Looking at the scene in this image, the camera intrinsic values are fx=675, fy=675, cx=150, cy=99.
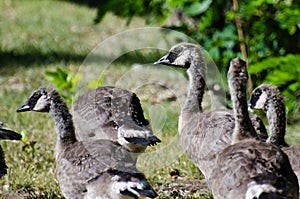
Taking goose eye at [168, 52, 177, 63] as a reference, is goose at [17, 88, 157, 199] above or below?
below

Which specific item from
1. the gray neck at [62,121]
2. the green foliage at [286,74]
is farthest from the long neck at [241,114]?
the green foliage at [286,74]

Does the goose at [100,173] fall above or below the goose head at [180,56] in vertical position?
below

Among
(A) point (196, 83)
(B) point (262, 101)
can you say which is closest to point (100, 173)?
(B) point (262, 101)

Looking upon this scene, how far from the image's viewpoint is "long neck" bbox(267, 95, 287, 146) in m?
6.16

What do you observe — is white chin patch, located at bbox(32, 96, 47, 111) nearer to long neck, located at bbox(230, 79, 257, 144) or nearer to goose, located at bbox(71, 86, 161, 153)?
goose, located at bbox(71, 86, 161, 153)

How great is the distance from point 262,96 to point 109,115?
1431mm

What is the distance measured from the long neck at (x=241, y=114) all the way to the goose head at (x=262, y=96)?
1.08 metres

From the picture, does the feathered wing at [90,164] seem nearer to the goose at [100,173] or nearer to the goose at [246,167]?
the goose at [100,173]

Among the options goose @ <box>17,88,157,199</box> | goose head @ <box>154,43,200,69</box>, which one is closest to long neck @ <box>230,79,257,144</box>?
goose @ <box>17,88,157,199</box>

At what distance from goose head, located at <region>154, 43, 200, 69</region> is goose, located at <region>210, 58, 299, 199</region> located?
6.14 ft

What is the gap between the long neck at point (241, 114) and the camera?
5.13 metres

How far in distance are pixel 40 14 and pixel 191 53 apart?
482 inches

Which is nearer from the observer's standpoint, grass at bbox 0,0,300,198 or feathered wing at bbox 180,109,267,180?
feathered wing at bbox 180,109,267,180

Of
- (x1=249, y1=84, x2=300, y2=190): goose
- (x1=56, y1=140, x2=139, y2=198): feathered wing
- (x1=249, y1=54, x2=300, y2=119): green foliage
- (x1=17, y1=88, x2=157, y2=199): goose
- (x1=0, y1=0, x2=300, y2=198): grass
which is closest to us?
(x1=17, y1=88, x2=157, y2=199): goose
